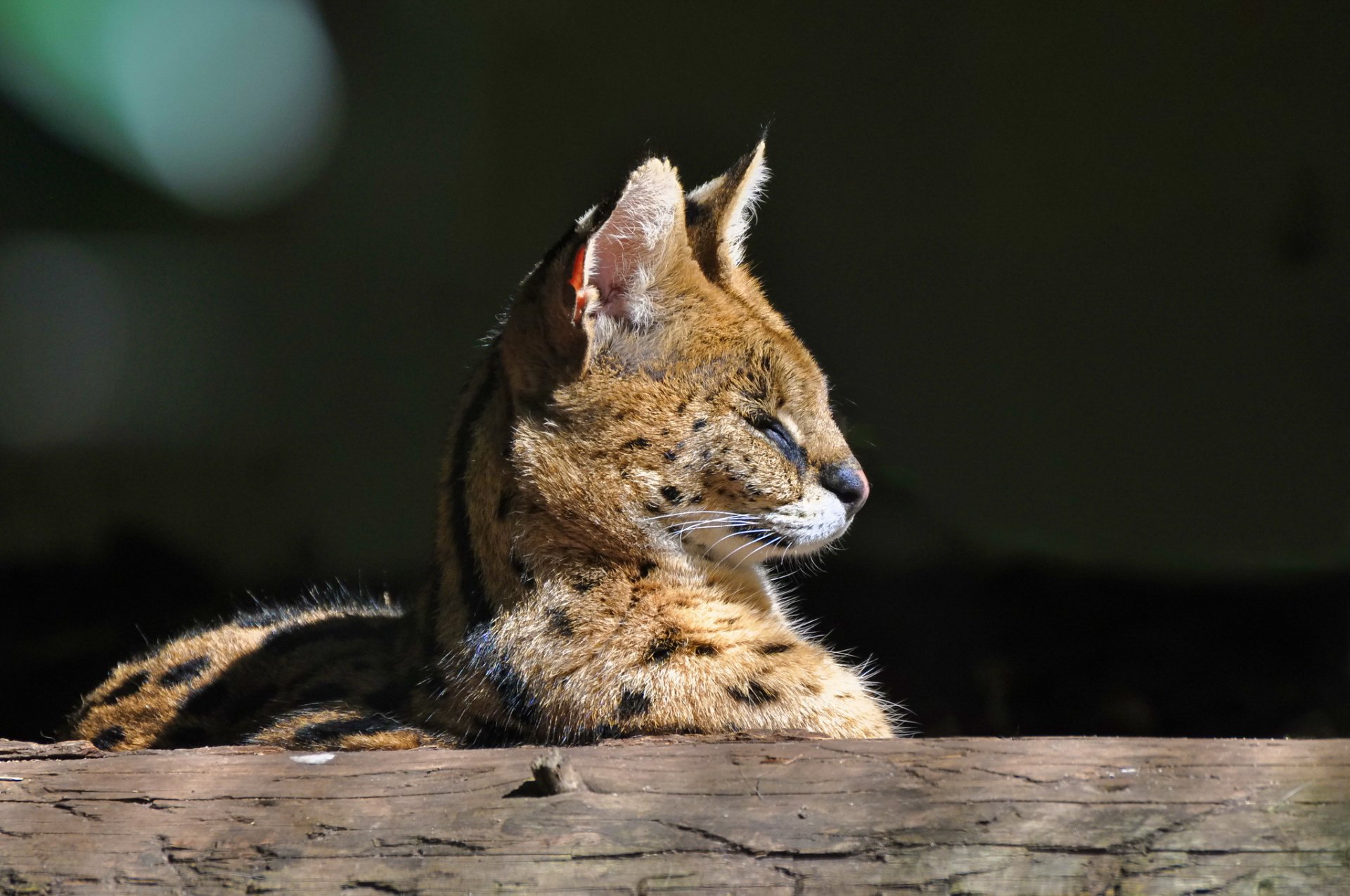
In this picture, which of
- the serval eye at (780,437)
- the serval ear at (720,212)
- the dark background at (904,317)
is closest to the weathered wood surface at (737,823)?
the serval eye at (780,437)

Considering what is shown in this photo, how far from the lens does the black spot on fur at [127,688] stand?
337 cm

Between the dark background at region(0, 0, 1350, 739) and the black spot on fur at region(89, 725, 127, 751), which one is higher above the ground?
the dark background at region(0, 0, 1350, 739)

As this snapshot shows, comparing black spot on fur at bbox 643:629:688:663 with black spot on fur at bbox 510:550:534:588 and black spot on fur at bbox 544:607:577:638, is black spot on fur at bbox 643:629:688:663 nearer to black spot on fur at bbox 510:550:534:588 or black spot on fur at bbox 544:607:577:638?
black spot on fur at bbox 544:607:577:638

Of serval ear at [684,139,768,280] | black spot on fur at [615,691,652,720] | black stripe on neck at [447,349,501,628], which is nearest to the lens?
black spot on fur at [615,691,652,720]

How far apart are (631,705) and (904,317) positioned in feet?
15.1

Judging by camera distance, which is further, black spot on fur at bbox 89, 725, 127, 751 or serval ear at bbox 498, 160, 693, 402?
black spot on fur at bbox 89, 725, 127, 751

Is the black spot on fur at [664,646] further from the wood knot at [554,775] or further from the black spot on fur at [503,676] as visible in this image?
A: the wood knot at [554,775]

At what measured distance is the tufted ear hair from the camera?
257cm

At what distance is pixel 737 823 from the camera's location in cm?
191

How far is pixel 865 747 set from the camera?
6.68ft

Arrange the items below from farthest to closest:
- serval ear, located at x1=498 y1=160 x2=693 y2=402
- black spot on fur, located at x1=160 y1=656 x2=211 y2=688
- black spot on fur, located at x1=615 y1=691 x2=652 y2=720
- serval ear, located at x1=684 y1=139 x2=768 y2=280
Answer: black spot on fur, located at x1=160 y1=656 x2=211 y2=688 → serval ear, located at x1=684 y1=139 x2=768 y2=280 → serval ear, located at x1=498 y1=160 x2=693 y2=402 → black spot on fur, located at x1=615 y1=691 x2=652 y2=720

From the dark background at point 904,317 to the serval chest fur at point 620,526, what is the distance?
337 centimetres

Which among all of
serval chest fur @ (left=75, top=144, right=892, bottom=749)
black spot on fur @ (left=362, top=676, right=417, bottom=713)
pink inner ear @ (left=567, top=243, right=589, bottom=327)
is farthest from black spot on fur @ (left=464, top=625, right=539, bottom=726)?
pink inner ear @ (left=567, top=243, right=589, bottom=327)

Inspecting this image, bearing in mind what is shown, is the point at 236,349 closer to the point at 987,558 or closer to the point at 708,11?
the point at 708,11
